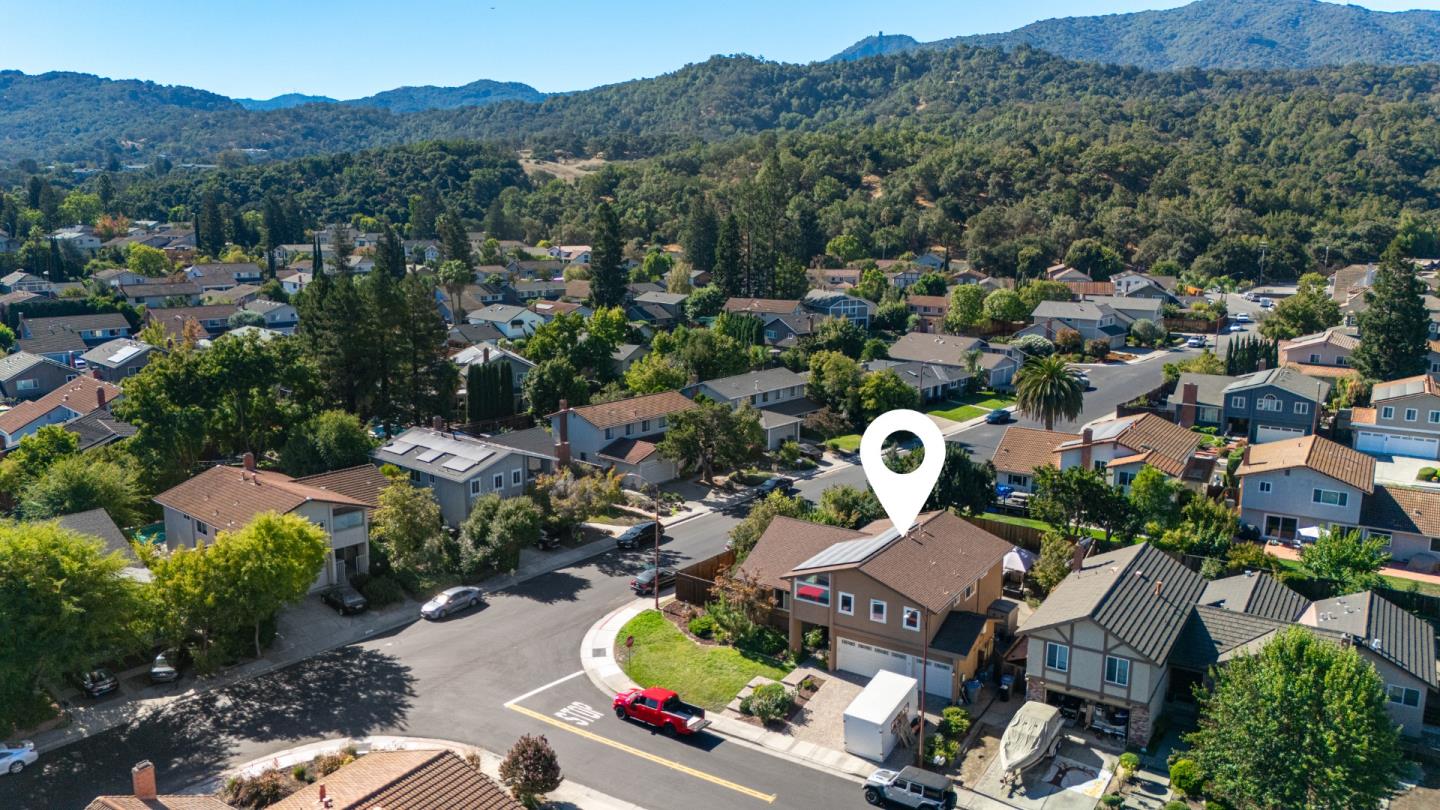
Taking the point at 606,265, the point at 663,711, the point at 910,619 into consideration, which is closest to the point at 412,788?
the point at 663,711

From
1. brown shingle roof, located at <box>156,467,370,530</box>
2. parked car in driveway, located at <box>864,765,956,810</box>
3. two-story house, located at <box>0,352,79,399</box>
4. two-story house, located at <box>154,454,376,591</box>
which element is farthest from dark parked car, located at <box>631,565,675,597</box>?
two-story house, located at <box>0,352,79,399</box>

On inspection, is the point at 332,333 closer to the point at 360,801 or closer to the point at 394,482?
the point at 394,482

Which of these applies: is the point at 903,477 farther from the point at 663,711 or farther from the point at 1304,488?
the point at 1304,488

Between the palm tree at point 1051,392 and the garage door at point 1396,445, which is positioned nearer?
the garage door at point 1396,445

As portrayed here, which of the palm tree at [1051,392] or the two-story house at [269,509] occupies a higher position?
the palm tree at [1051,392]

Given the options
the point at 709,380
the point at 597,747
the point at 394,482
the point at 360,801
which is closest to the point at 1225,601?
the point at 597,747

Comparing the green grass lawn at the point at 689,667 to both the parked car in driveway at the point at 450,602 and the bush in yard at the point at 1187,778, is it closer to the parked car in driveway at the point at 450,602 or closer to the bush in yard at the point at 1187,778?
the parked car in driveway at the point at 450,602

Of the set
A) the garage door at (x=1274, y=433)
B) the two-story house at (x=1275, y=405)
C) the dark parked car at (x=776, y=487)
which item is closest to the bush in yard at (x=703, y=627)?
the dark parked car at (x=776, y=487)
